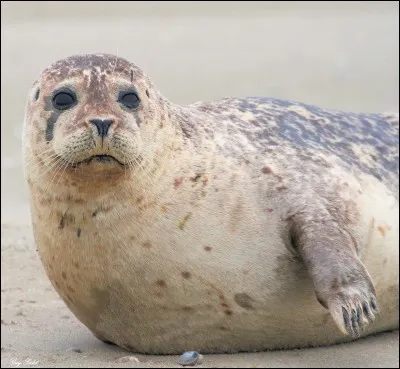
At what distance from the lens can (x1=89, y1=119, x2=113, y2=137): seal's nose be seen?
4.48 meters

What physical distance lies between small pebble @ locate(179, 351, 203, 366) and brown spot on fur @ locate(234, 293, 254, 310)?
295 millimetres

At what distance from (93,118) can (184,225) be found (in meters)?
0.77

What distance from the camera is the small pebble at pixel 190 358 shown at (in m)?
4.99

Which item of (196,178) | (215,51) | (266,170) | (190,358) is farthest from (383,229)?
(215,51)

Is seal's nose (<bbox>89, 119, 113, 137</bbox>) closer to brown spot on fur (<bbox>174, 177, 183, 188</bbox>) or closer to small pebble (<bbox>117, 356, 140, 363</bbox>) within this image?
brown spot on fur (<bbox>174, 177, 183, 188</bbox>)

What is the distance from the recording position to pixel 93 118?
178 inches

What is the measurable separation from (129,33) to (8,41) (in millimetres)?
1501

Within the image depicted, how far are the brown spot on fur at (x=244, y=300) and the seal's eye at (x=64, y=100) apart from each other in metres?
1.15

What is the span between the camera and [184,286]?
501 cm

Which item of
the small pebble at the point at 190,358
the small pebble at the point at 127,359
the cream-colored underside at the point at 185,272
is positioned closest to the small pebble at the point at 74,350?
the cream-colored underside at the point at 185,272

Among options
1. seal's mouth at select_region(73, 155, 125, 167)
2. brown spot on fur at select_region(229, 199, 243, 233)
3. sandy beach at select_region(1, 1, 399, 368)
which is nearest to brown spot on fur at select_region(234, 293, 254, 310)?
brown spot on fur at select_region(229, 199, 243, 233)

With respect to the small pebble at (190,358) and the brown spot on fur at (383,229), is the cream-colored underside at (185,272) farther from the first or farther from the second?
the brown spot on fur at (383,229)

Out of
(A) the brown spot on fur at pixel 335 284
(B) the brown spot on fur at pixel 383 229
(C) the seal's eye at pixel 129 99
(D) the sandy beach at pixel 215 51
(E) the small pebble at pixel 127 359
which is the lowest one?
(E) the small pebble at pixel 127 359

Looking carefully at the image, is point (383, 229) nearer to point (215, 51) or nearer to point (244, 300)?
point (244, 300)
